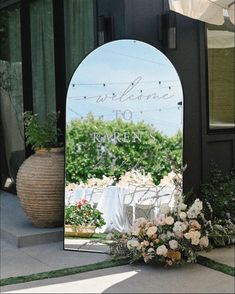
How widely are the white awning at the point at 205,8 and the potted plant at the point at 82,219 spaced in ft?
6.28

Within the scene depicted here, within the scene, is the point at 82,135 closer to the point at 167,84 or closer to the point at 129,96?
the point at 129,96

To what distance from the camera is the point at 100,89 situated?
17.0 feet

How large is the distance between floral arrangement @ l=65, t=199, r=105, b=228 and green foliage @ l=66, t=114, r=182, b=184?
24cm

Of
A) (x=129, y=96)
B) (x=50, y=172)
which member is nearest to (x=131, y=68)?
(x=129, y=96)

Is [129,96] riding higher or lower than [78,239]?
higher

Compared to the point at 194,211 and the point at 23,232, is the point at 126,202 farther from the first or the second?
the point at 23,232

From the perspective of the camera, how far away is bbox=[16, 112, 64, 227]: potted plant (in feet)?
18.1

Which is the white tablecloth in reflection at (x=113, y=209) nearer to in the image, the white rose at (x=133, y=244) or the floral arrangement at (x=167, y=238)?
the floral arrangement at (x=167, y=238)

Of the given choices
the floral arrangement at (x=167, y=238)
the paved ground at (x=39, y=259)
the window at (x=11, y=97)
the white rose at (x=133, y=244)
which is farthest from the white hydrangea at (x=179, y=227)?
the window at (x=11, y=97)

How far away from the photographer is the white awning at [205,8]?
4.87 meters

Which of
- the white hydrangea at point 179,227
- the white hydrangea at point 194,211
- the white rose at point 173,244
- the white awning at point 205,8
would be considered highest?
the white awning at point 205,8

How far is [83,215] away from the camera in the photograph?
5145 mm

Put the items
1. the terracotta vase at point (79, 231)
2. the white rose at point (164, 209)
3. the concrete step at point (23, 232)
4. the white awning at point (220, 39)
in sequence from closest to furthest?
the white rose at point (164, 209) → the terracotta vase at point (79, 231) → the concrete step at point (23, 232) → the white awning at point (220, 39)

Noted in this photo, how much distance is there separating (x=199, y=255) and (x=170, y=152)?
3.02 ft
